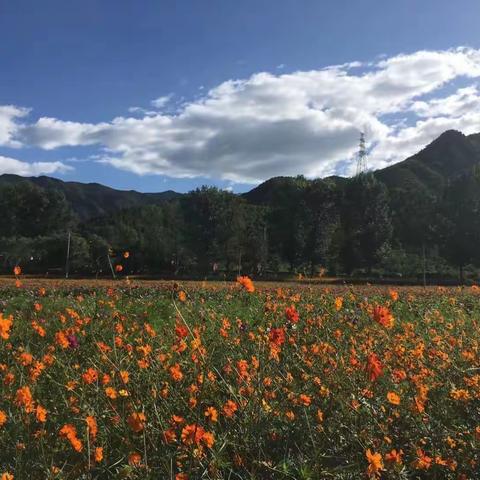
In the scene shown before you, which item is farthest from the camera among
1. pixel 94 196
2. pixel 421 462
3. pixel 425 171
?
pixel 94 196

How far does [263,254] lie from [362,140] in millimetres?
27906

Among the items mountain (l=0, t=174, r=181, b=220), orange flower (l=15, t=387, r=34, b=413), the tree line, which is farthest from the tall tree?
mountain (l=0, t=174, r=181, b=220)

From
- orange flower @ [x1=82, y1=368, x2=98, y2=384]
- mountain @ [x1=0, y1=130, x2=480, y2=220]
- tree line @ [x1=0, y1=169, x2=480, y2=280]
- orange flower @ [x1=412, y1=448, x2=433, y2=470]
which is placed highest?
mountain @ [x1=0, y1=130, x2=480, y2=220]

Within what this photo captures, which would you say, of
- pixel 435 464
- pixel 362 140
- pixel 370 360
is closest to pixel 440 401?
pixel 435 464

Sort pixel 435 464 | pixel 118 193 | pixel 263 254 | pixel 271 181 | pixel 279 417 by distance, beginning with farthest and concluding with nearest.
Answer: pixel 118 193 → pixel 271 181 → pixel 263 254 → pixel 279 417 → pixel 435 464

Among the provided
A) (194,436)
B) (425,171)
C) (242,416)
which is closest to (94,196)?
(425,171)

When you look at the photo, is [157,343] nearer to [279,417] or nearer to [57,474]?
[279,417]

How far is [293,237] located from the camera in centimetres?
4819

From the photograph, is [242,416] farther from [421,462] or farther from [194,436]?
[421,462]

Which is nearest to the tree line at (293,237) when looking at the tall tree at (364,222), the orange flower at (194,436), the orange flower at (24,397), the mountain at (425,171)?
the tall tree at (364,222)

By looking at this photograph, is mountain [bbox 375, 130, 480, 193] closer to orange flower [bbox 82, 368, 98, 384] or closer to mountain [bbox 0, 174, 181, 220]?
mountain [bbox 0, 174, 181, 220]

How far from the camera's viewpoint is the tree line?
43697 mm

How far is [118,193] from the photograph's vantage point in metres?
193

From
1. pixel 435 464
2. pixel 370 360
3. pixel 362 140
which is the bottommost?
pixel 435 464
